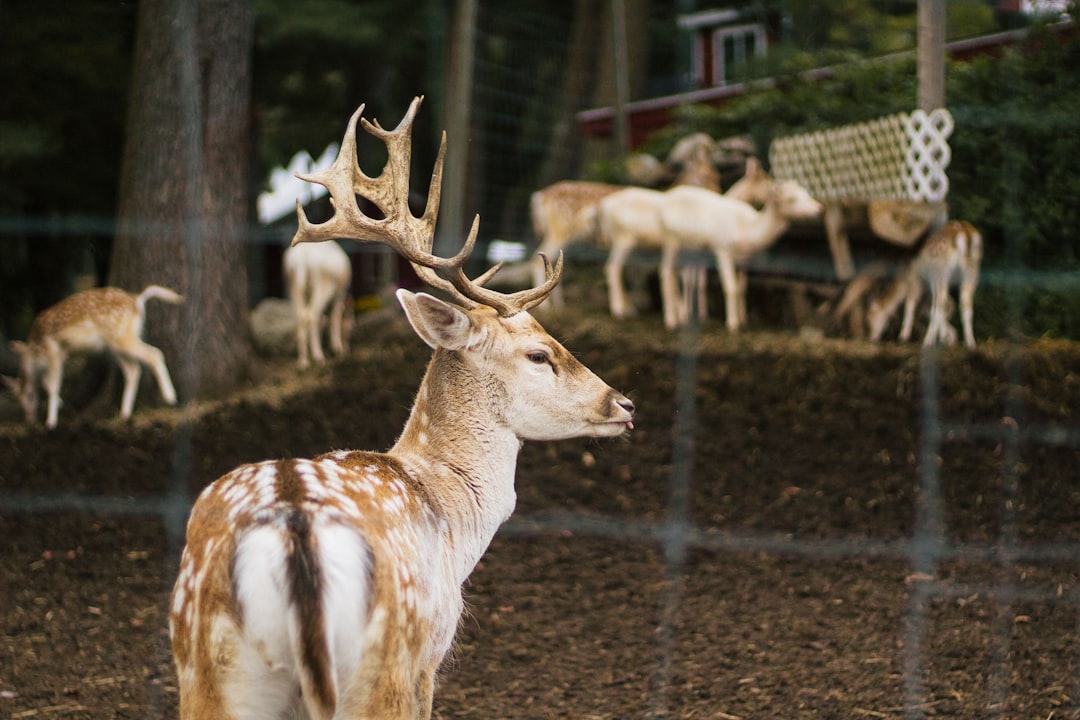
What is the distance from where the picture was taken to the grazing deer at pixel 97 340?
5938mm

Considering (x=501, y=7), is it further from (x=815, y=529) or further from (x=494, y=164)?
(x=815, y=529)

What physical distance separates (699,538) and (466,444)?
2.10 meters

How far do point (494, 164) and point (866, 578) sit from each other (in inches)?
240

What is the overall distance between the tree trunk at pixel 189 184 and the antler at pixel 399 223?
130 inches

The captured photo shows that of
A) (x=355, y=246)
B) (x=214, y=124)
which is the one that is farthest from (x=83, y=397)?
(x=355, y=246)

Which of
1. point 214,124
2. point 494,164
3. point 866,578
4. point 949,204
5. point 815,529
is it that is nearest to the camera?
point 866,578

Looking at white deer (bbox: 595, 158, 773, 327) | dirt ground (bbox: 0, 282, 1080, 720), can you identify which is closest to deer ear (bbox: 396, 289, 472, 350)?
dirt ground (bbox: 0, 282, 1080, 720)

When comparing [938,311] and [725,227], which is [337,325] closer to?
[725,227]

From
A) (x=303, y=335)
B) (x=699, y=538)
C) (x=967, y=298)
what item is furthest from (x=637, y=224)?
(x=699, y=538)

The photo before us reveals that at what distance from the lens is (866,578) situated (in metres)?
4.35

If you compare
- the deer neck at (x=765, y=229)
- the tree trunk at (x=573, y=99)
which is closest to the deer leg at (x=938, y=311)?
the deer neck at (x=765, y=229)

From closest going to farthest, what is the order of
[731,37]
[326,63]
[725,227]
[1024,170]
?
1. [1024,170]
2. [725,227]
3. [326,63]
4. [731,37]

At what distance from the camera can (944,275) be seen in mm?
6258

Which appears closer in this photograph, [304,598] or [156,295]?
[304,598]
